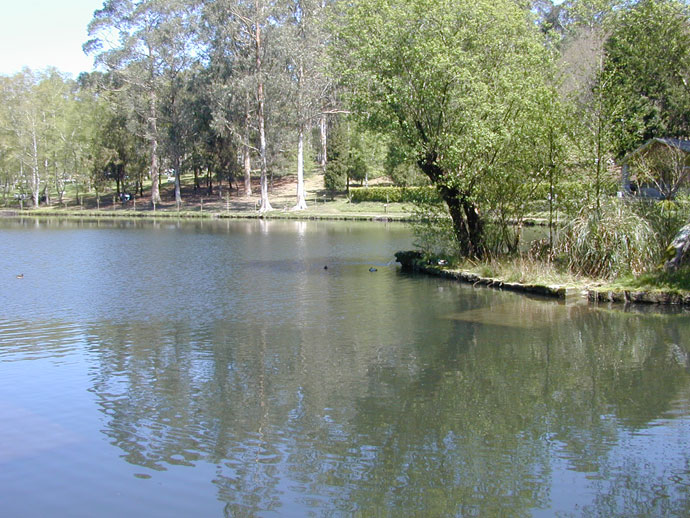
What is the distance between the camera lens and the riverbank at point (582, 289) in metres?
19.4

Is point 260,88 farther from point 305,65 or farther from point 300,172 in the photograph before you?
point 300,172

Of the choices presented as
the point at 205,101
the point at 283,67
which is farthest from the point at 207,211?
the point at 283,67

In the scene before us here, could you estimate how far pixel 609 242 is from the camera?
69.1ft

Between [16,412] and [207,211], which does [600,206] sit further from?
[207,211]

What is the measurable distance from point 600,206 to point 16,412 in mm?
17995

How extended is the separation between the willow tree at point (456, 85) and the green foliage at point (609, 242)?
9.07 ft

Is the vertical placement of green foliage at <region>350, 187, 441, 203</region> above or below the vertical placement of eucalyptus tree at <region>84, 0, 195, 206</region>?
below

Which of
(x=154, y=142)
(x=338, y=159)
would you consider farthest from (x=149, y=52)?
(x=338, y=159)

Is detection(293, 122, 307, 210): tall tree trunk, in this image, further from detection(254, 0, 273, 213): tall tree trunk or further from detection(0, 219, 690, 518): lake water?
detection(0, 219, 690, 518): lake water

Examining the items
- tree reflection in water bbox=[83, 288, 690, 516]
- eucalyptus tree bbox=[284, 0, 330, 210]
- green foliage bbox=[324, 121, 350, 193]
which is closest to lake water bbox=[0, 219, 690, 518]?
tree reflection in water bbox=[83, 288, 690, 516]

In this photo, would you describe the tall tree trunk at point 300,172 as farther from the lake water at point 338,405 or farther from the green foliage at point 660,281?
the green foliage at point 660,281

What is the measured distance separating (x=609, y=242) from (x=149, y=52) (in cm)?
5798

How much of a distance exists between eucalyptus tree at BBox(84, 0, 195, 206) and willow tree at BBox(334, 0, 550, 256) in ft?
150

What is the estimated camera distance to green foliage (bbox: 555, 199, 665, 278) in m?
20.8
